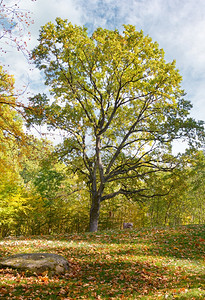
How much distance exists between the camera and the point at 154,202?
29.9 metres

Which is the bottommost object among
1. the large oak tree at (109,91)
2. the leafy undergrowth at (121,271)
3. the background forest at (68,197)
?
the leafy undergrowth at (121,271)

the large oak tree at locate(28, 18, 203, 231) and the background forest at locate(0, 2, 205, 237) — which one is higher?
the large oak tree at locate(28, 18, 203, 231)

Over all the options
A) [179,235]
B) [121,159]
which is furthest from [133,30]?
[179,235]

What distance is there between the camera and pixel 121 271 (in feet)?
26.5

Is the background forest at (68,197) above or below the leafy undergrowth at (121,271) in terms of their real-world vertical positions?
above

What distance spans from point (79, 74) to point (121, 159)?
7550mm

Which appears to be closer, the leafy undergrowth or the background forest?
the leafy undergrowth

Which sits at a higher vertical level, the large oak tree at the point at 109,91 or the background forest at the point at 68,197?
the large oak tree at the point at 109,91

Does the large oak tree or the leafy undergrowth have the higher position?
the large oak tree

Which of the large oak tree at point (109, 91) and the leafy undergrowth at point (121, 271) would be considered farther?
A: the large oak tree at point (109, 91)

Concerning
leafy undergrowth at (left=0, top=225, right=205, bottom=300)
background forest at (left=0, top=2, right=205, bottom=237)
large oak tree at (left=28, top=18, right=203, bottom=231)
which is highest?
large oak tree at (left=28, top=18, right=203, bottom=231)

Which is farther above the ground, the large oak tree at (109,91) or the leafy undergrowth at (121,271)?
the large oak tree at (109,91)

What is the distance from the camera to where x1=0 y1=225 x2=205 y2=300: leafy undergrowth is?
6.03 meters

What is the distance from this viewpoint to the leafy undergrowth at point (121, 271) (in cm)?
603
